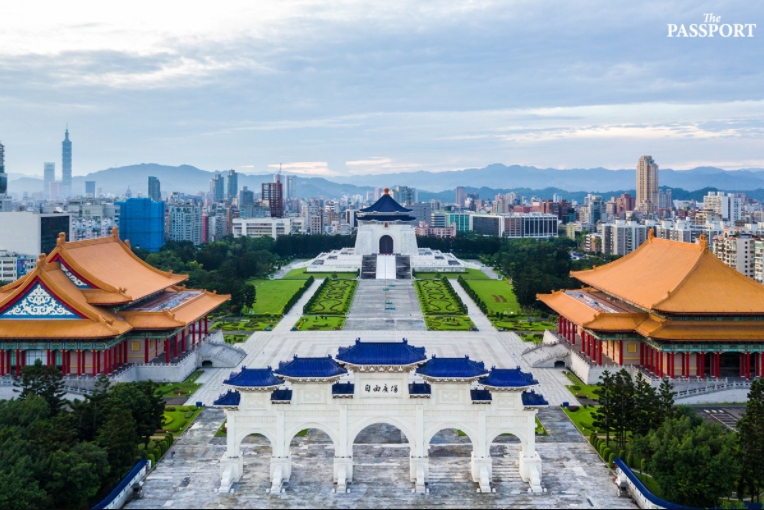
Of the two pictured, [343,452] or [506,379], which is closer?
[343,452]

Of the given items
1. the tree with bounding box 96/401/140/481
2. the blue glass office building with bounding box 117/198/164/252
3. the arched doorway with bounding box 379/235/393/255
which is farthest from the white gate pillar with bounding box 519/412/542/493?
the blue glass office building with bounding box 117/198/164/252

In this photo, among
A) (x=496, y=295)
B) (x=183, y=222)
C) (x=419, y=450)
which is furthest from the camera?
(x=183, y=222)

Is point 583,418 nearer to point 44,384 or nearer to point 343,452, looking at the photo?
point 343,452

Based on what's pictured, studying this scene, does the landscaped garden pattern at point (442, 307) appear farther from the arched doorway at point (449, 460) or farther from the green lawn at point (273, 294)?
the arched doorway at point (449, 460)

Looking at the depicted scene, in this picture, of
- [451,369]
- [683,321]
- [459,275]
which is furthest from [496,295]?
[451,369]

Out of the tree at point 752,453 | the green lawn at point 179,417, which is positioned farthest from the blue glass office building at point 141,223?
the tree at point 752,453

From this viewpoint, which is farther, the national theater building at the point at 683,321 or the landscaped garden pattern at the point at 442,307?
the landscaped garden pattern at the point at 442,307

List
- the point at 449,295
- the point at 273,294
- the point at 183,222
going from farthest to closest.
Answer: the point at 183,222, the point at 273,294, the point at 449,295

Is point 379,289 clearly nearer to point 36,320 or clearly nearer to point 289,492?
point 36,320
